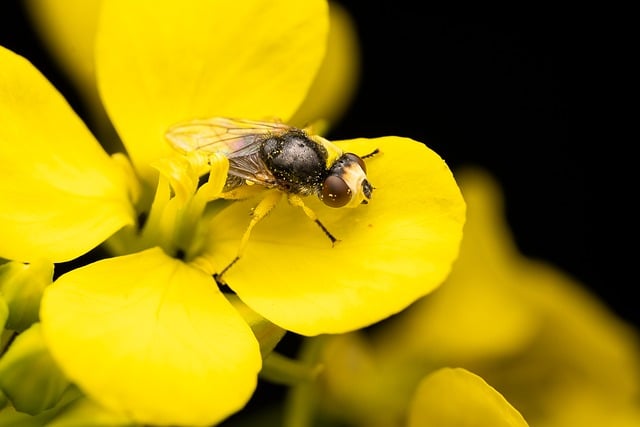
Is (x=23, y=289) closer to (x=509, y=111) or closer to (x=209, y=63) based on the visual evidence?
Result: (x=209, y=63)

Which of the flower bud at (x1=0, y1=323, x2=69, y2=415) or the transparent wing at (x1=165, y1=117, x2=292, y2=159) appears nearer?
the flower bud at (x1=0, y1=323, x2=69, y2=415)

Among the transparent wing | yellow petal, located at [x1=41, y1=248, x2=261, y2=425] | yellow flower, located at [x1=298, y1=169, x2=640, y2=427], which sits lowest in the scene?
yellow flower, located at [x1=298, y1=169, x2=640, y2=427]

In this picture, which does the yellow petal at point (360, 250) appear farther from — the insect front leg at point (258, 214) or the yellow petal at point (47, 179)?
the yellow petal at point (47, 179)

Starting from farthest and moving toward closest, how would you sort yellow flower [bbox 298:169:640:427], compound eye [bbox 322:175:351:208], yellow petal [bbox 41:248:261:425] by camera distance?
yellow flower [bbox 298:169:640:427] → compound eye [bbox 322:175:351:208] → yellow petal [bbox 41:248:261:425]

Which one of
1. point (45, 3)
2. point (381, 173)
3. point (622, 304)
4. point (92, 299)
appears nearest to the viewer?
point (92, 299)

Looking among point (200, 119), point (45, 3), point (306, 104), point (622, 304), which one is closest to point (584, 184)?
point (622, 304)

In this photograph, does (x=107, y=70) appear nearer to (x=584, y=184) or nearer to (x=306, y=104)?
(x=306, y=104)

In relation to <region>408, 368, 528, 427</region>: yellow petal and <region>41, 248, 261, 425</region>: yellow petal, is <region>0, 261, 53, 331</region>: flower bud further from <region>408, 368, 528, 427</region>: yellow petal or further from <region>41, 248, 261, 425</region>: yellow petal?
<region>408, 368, 528, 427</region>: yellow petal

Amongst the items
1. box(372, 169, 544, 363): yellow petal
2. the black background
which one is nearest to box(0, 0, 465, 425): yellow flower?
box(372, 169, 544, 363): yellow petal
